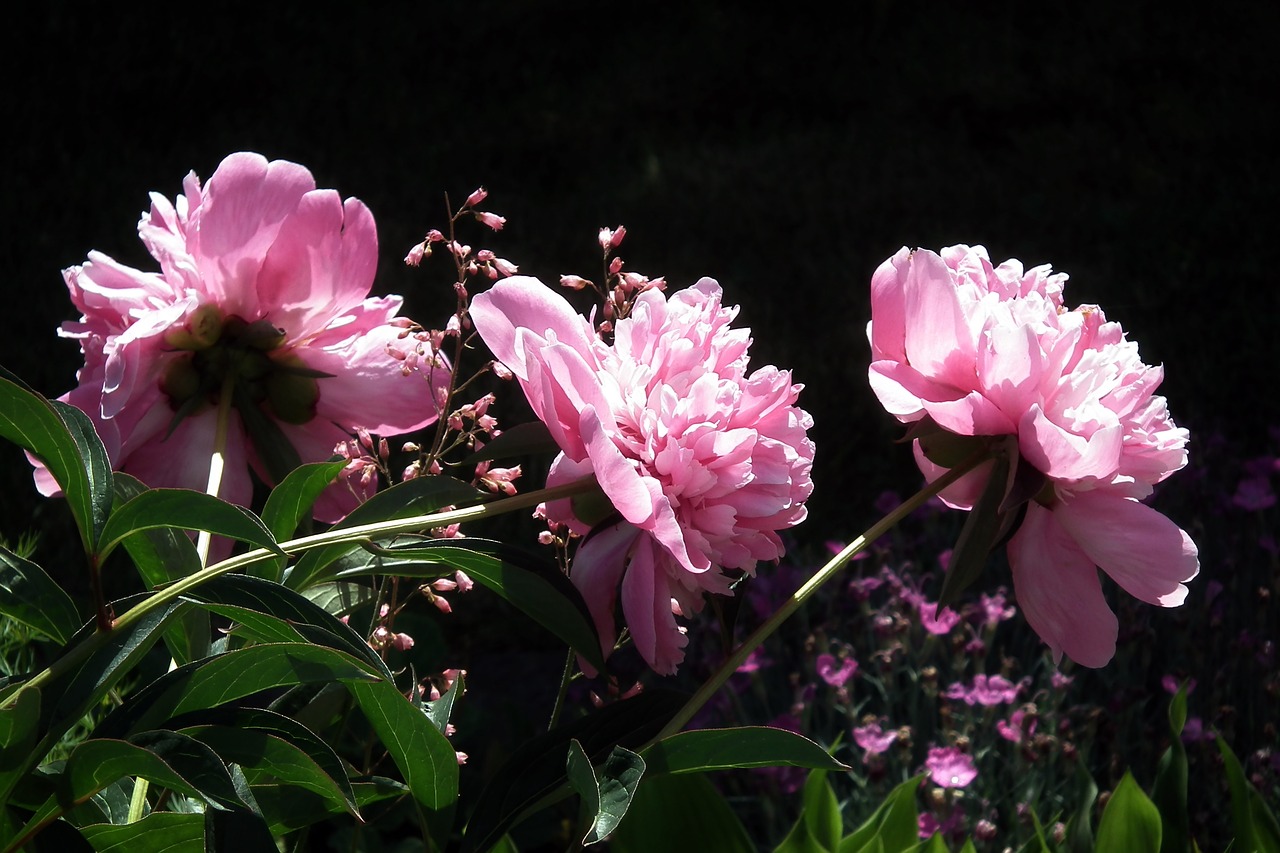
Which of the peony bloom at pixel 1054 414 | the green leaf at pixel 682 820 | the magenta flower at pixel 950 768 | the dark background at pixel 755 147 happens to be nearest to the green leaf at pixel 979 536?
the peony bloom at pixel 1054 414

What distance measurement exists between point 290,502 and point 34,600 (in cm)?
10

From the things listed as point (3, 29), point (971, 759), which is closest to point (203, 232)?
point (971, 759)

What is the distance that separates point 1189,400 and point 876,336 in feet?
8.55

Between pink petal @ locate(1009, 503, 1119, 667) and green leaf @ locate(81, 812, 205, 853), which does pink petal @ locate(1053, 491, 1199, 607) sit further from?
green leaf @ locate(81, 812, 205, 853)

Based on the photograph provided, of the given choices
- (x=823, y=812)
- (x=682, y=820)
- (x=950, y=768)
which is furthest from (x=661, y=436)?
(x=950, y=768)

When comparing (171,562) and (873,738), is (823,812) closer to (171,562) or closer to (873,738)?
(873,738)

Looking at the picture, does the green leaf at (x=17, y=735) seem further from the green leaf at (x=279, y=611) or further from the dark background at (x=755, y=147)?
the dark background at (x=755, y=147)

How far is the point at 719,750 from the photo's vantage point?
45cm

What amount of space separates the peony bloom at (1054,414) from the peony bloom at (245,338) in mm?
213

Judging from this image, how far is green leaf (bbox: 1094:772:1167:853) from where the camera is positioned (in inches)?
39.4

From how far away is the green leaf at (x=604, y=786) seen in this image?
40 centimetres

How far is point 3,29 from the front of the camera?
3916mm

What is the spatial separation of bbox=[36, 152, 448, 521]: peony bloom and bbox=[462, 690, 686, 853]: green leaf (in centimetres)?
16

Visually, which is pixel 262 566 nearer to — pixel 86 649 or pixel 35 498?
pixel 86 649
